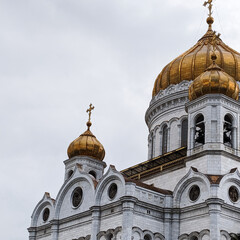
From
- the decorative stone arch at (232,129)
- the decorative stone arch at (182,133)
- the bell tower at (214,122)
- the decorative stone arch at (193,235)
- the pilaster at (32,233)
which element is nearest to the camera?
the decorative stone arch at (193,235)

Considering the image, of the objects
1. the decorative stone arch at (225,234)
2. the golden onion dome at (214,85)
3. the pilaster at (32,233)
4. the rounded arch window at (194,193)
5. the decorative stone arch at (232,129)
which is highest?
the golden onion dome at (214,85)

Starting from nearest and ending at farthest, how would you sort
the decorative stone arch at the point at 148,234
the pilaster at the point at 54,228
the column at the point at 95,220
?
the decorative stone arch at the point at 148,234 < the column at the point at 95,220 < the pilaster at the point at 54,228

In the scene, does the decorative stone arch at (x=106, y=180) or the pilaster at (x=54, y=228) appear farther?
the pilaster at (x=54, y=228)

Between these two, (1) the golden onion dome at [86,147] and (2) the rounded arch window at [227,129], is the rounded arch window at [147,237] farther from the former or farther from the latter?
(1) the golden onion dome at [86,147]

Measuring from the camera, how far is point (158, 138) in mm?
34312

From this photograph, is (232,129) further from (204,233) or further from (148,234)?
(148,234)

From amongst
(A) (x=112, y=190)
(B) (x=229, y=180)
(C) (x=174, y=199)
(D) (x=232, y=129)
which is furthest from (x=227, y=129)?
(A) (x=112, y=190)

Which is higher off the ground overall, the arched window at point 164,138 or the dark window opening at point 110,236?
the arched window at point 164,138

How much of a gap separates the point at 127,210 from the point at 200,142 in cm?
531

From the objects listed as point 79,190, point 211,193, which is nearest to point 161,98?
point 79,190

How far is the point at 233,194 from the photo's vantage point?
26.5m

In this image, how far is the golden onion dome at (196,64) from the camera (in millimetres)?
33438

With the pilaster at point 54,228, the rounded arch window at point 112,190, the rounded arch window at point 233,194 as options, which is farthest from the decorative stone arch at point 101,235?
the rounded arch window at point 233,194

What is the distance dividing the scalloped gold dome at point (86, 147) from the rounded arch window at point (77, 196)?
4.36 meters
